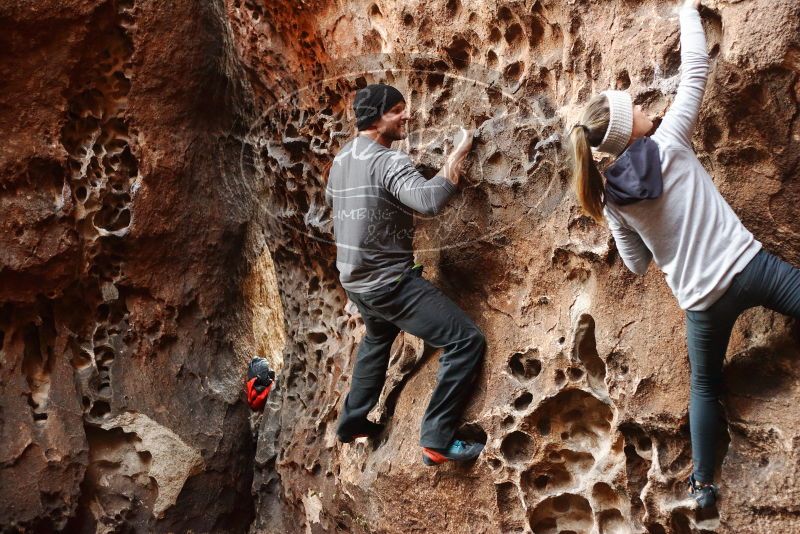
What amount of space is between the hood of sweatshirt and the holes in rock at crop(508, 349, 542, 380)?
3.07 feet

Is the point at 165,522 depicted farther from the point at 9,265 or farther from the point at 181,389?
the point at 9,265

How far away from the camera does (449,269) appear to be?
11.8ft

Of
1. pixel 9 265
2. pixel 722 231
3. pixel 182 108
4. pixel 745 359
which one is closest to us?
pixel 722 231

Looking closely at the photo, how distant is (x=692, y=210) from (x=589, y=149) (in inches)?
13.0

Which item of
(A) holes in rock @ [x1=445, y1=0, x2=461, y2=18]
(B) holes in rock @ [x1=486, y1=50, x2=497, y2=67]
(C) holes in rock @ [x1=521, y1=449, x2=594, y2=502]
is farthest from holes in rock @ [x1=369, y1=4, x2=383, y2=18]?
(C) holes in rock @ [x1=521, y1=449, x2=594, y2=502]

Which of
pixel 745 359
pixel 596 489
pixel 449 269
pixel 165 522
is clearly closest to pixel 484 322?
pixel 449 269

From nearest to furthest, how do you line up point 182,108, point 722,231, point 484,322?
point 722,231 → point 484,322 → point 182,108

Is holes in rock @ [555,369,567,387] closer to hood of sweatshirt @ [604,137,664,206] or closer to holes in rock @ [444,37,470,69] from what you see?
hood of sweatshirt @ [604,137,664,206]

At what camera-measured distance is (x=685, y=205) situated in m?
2.43

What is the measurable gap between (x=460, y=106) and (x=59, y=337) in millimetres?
2341

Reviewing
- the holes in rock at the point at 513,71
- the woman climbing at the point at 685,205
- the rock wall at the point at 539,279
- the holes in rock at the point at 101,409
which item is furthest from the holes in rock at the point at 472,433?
the holes in rock at the point at 101,409

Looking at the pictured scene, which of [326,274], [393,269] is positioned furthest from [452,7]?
[326,274]

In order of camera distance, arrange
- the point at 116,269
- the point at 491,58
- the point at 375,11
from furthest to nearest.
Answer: the point at 116,269
the point at 375,11
the point at 491,58

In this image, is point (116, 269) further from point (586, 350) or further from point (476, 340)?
point (586, 350)
